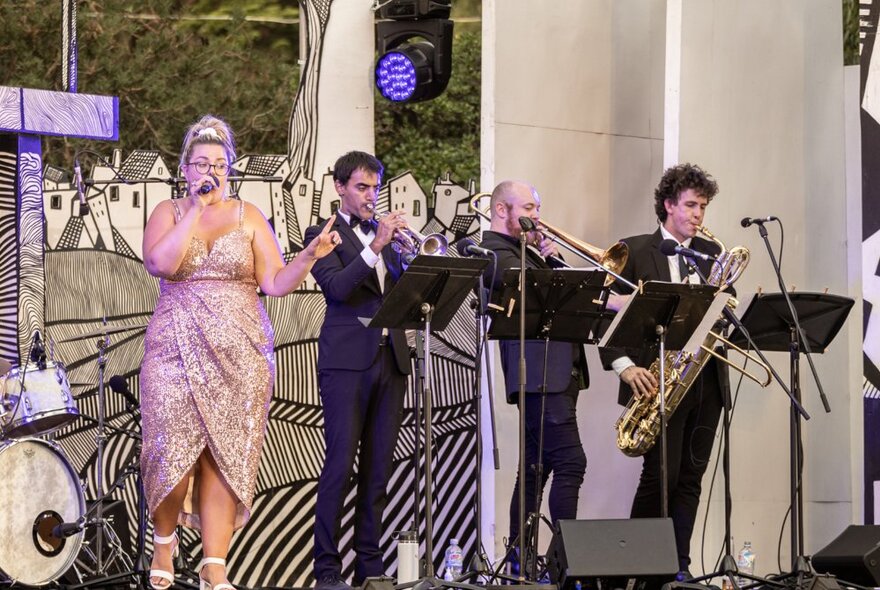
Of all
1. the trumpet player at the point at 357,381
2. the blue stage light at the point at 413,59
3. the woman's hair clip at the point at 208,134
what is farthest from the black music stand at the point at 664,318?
the blue stage light at the point at 413,59

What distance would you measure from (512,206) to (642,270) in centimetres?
74

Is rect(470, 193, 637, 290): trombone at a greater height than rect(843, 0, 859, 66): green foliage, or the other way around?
rect(843, 0, 859, 66): green foliage

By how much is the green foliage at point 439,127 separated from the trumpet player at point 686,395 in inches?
255

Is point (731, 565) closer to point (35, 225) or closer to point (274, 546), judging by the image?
point (274, 546)

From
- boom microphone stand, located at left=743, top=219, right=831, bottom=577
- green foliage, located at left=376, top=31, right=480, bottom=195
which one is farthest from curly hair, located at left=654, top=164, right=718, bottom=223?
green foliage, located at left=376, top=31, right=480, bottom=195

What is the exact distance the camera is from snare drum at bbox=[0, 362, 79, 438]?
6070mm

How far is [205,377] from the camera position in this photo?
189 inches

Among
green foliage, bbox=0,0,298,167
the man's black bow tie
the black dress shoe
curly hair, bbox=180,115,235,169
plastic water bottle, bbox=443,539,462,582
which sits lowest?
plastic water bottle, bbox=443,539,462,582

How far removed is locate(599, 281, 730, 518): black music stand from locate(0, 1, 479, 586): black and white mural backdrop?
1.73 meters

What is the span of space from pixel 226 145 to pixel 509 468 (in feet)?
9.80

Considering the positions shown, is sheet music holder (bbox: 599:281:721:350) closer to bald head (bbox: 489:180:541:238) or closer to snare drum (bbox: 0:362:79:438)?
bald head (bbox: 489:180:541:238)

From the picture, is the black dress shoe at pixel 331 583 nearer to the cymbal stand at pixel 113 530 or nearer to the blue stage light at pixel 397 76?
the cymbal stand at pixel 113 530

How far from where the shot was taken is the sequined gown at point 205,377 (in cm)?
476

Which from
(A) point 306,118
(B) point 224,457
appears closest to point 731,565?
(B) point 224,457
